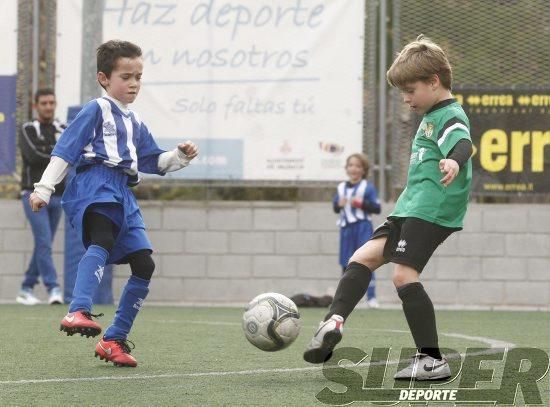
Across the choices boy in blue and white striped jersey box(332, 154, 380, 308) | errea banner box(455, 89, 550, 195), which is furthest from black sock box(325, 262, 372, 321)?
errea banner box(455, 89, 550, 195)

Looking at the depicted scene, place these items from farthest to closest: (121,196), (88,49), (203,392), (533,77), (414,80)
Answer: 1. (533,77)
2. (88,49)
3. (121,196)
4. (414,80)
5. (203,392)

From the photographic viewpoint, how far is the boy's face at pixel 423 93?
18.0 feet

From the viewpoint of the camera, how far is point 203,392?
193 inches

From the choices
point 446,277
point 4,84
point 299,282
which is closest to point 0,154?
point 4,84

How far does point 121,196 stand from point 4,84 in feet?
22.7

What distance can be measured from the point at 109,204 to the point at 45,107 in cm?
578

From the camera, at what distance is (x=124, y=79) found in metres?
6.25

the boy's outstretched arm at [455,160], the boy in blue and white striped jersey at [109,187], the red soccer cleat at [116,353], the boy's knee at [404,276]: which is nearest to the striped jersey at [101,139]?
the boy in blue and white striped jersey at [109,187]

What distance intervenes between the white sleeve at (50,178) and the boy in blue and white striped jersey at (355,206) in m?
5.95

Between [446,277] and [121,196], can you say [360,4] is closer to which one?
[446,277]

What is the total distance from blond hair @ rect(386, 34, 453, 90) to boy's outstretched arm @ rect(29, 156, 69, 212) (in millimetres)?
A: 1640

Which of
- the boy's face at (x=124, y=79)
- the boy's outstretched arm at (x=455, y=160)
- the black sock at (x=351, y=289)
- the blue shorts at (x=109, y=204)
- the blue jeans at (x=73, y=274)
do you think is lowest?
the blue jeans at (x=73, y=274)

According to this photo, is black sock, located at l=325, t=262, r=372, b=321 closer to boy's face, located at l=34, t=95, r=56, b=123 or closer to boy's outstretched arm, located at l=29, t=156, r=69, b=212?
boy's outstretched arm, located at l=29, t=156, r=69, b=212

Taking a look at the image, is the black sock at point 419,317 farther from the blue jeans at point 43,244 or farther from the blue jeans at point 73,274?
the blue jeans at point 73,274
